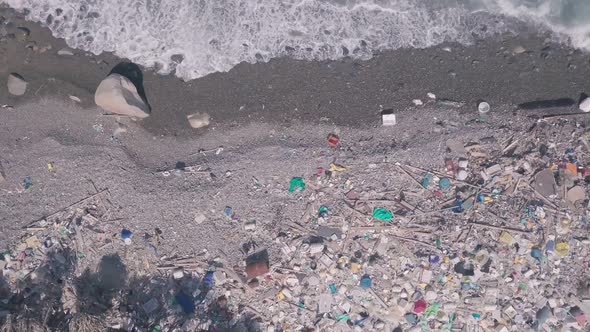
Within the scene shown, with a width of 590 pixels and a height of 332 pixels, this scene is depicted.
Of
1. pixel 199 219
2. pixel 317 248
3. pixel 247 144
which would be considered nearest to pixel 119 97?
pixel 247 144

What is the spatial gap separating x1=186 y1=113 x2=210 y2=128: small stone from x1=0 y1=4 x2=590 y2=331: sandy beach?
14cm

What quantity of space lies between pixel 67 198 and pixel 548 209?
976 cm

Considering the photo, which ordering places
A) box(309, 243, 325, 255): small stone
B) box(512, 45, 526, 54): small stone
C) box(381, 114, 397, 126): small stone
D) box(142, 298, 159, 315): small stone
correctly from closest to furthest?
box(142, 298, 159, 315): small stone < box(309, 243, 325, 255): small stone < box(381, 114, 397, 126): small stone < box(512, 45, 526, 54): small stone

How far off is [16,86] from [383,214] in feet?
28.3

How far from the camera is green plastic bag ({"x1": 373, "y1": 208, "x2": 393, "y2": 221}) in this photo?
1007 centimetres

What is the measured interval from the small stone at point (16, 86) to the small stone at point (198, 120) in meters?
3.78

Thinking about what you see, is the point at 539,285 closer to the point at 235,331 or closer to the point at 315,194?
the point at 315,194

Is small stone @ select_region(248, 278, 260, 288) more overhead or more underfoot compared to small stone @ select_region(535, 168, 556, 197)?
more underfoot

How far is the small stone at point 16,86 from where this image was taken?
11492 millimetres

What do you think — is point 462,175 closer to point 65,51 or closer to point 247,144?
point 247,144

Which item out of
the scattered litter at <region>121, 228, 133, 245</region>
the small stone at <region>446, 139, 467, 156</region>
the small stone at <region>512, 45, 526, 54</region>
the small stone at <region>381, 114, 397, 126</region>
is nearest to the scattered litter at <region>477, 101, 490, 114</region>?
the small stone at <region>446, 139, 467, 156</region>

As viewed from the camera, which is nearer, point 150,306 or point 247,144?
point 150,306

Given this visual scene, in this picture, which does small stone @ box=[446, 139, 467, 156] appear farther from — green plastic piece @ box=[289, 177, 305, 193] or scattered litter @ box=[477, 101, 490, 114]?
green plastic piece @ box=[289, 177, 305, 193]

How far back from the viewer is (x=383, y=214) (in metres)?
10.1
